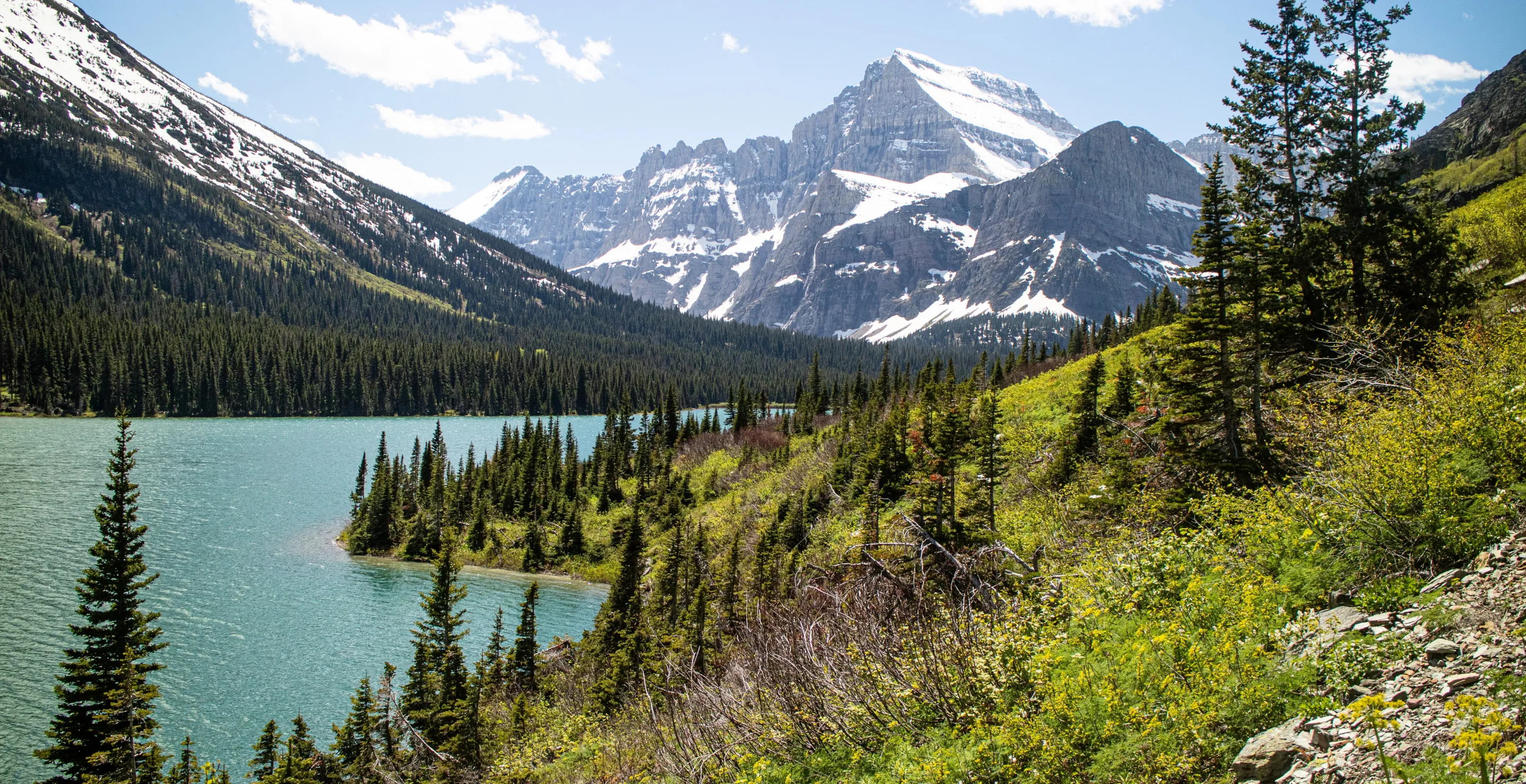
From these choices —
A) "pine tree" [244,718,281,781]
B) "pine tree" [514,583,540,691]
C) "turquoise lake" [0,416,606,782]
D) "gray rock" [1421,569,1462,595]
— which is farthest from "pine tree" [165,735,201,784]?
"gray rock" [1421,569,1462,595]

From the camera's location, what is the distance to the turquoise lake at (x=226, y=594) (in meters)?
27.8

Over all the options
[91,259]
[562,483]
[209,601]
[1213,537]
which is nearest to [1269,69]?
[1213,537]

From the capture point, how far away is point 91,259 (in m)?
190

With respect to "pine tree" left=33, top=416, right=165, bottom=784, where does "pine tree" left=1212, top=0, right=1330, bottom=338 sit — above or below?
above

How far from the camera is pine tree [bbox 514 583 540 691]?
27766 mm

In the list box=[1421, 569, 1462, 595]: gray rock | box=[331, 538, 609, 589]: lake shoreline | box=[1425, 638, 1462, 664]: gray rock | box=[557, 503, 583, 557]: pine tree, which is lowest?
box=[331, 538, 609, 589]: lake shoreline

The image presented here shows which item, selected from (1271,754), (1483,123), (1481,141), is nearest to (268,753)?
(1271,754)

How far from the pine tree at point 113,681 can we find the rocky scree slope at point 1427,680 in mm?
21923

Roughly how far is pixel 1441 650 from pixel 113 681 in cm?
2543

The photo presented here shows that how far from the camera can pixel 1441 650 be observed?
562cm

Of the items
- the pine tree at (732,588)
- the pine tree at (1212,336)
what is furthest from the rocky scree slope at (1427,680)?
the pine tree at (732,588)

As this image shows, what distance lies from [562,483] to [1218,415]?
5991 centimetres

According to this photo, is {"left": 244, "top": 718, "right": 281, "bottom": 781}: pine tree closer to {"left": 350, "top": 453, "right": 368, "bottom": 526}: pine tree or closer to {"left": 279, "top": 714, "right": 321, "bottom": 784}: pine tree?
{"left": 279, "top": 714, "right": 321, "bottom": 784}: pine tree

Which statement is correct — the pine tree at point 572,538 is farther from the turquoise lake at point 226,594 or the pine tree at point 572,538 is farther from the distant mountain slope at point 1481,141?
the distant mountain slope at point 1481,141
